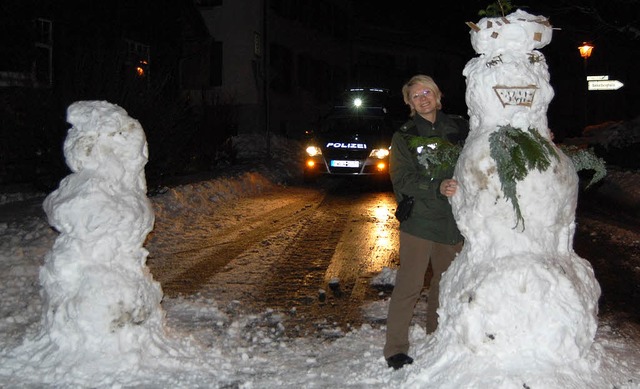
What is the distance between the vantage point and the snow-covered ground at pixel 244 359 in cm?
407

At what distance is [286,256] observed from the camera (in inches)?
345

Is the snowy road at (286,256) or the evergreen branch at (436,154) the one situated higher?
the evergreen branch at (436,154)

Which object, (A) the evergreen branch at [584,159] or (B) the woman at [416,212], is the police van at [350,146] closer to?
(B) the woman at [416,212]

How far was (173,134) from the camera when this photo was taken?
12.6 metres

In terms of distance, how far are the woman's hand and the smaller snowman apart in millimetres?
2010

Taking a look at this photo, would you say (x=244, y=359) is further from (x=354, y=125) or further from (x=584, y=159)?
(x=354, y=125)

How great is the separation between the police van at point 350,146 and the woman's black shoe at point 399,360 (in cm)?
1244

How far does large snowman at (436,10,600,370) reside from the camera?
3684 mm

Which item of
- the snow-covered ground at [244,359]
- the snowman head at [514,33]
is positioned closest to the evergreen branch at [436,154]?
the snowman head at [514,33]

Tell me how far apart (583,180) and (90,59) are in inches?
531

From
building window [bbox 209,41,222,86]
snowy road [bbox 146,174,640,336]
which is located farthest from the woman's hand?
building window [bbox 209,41,222,86]

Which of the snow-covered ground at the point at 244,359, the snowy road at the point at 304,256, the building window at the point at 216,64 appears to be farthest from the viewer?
the building window at the point at 216,64

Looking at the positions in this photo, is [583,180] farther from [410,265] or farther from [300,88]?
[300,88]

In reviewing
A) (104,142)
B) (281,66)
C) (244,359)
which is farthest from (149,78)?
(281,66)
